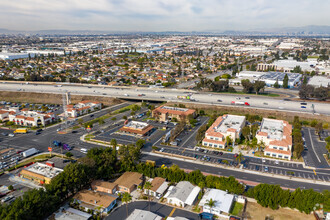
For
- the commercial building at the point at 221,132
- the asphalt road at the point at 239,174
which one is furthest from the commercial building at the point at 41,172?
the commercial building at the point at 221,132

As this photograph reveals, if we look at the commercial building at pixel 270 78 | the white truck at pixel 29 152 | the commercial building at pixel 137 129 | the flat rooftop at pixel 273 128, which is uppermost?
the commercial building at pixel 270 78

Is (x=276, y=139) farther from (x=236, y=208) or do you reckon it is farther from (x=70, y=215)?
(x=70, y=215)

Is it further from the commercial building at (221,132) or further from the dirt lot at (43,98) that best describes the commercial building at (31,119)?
the commercial building at (221,132)

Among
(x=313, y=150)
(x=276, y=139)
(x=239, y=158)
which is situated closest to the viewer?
(x=239, y=158)

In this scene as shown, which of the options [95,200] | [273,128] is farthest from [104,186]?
[273,128]

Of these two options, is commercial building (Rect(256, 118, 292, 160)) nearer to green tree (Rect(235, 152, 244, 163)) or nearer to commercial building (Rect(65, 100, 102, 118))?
green tree (Rect(235, 152, 244, 163))

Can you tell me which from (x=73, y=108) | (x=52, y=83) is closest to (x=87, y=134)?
(x=73, y=108)
